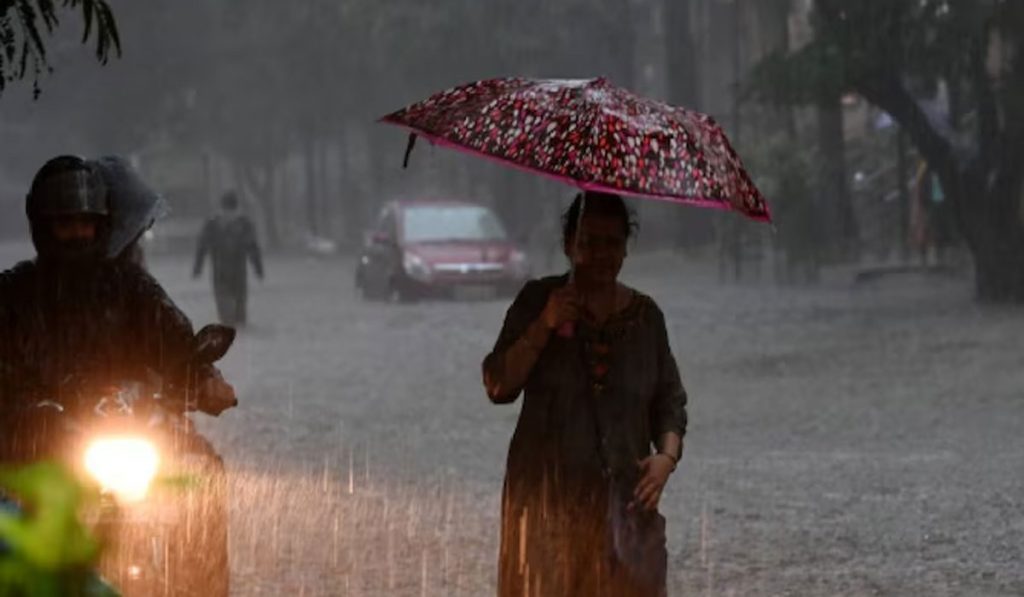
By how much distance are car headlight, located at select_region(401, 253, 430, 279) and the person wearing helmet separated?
2549cm

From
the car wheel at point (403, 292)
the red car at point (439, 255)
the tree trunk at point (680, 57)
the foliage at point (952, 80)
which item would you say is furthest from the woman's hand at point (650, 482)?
the tree trunk at point (680, 57)

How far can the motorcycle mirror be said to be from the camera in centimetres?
489

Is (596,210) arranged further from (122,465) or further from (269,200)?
(269,200)

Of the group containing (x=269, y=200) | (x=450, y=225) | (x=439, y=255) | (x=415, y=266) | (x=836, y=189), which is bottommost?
(x=415, y=266)

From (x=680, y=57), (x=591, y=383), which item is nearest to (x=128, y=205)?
(x=591, y=383)

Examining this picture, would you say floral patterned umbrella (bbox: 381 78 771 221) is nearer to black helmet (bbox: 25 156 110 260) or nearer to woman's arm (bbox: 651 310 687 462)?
woman's arm (bbox: 651 310 687 462)

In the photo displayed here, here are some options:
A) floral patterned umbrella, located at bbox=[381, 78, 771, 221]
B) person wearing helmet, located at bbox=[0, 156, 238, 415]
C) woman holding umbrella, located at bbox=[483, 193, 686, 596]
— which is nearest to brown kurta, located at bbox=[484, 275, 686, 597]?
woman holding umbrella, located at bbox=[483, 193, 686, 596]

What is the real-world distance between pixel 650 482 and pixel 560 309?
456mm

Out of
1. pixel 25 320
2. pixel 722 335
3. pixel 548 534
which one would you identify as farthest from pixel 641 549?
pixel 722 335

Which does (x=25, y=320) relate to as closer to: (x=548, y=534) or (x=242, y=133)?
(x=548, y=534)

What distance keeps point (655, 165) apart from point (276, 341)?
63.7 feet

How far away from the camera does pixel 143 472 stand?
15.1ft

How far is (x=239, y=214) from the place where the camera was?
25109mm

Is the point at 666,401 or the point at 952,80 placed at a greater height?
the point at 952,80
